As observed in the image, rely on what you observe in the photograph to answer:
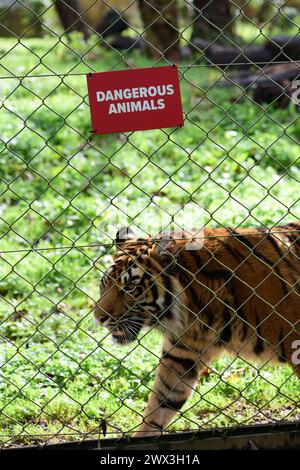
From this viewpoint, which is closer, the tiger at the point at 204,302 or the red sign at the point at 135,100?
the red sign at the point at 135,100

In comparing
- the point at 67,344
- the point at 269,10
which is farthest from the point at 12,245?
the point at 269,10

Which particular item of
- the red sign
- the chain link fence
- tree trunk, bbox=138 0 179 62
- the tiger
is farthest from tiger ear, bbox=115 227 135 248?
tree trunk, bbox=138 0 179 62

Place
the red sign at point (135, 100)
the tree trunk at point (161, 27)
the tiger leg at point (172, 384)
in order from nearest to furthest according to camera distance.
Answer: the red sign at point (135, 100)
the tiger leg at point (172, 384)
the tree trunk at point (161, 27)

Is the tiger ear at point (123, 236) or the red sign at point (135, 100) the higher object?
the tiger ear at point (123, 236)

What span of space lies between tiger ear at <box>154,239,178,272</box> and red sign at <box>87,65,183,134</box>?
92 centimetres

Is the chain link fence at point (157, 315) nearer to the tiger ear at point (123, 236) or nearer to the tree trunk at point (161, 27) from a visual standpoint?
the tiger ear at point (123, 236)

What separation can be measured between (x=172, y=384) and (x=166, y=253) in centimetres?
66

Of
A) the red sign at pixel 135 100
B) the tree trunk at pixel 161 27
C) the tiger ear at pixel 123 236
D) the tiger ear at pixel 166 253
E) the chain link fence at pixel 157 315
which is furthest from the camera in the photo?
the tree trunk at pixel 161 27

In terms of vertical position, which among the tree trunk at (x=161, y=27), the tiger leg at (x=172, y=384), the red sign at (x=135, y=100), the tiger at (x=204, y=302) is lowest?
the tiger leg at (x=172, y=384)

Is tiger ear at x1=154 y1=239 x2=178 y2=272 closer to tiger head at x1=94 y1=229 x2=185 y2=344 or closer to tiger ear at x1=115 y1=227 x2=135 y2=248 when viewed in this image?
tiger head at x1=94 y1=229 x2=185 y2=344

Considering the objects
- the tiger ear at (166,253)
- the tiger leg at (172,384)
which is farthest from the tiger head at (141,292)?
the tiger leg at (172,384)

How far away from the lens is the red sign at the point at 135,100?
296cm

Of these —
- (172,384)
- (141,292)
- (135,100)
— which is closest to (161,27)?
(141,292)

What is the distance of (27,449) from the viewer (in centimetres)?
319
